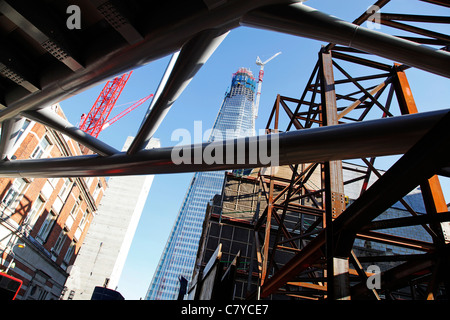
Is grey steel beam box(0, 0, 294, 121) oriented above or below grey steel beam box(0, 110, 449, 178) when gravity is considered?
above

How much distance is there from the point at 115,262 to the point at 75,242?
44.7m

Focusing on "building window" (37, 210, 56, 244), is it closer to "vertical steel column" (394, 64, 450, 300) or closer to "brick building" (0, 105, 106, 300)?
"brick building" (0, 105, 106, 300)

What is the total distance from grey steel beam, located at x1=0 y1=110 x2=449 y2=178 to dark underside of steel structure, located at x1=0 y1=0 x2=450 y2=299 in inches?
0.5

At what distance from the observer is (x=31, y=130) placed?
17328mm

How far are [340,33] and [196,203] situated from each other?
156206 mm

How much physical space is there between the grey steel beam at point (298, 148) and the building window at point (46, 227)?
70.4 feet

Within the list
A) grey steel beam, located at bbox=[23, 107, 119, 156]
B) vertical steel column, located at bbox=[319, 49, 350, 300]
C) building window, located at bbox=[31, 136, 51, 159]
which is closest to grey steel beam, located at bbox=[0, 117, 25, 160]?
grey steel beam, located at bbox=[23, 107, 119, 156]

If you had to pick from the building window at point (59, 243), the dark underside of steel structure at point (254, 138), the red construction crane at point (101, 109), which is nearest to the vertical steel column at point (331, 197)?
the dark underside of steel structure at point (254, 138)

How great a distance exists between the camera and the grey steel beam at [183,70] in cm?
301

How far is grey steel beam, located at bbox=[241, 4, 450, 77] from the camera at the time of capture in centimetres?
277

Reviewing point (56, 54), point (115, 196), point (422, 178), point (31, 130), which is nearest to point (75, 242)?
point (31, 130)

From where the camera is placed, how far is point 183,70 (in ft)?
10.6

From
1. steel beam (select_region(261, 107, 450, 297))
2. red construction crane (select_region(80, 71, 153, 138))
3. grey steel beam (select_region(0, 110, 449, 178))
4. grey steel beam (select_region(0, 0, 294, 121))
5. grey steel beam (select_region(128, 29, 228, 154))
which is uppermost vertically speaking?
red construction crane (select_region(80, 71, 153, 138))

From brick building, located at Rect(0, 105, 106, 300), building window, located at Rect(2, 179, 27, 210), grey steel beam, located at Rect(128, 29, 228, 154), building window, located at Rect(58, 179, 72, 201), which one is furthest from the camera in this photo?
building window, located at Rect(58, 179, 72, 201)
